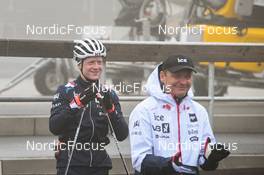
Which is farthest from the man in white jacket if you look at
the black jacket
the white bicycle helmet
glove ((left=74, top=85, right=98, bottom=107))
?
the white bicycle helmet

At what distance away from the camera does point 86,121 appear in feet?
13.1

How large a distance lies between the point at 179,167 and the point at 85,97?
31.0 inches

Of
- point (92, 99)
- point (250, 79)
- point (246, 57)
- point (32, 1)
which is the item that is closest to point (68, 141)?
point (92, 99)

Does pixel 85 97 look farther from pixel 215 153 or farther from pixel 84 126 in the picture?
pixel 215 153

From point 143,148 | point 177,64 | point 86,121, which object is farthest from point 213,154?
point 86,121

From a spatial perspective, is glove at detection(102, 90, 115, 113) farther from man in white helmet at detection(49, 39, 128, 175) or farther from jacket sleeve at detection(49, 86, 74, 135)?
jacket sleeve at detection(49, 86, 74, 135)

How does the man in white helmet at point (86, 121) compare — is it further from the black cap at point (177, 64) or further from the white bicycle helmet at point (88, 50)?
the black cap at point (177, 64)

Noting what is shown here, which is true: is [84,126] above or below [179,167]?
above

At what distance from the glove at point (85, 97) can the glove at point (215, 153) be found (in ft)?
2.65

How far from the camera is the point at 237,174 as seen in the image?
6.05 meters

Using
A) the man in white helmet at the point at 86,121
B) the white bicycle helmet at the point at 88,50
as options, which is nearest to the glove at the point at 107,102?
the man in white helmet at the point at 86,121

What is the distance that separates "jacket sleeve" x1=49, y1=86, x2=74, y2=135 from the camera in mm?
3852

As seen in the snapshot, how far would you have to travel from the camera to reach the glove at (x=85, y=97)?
3773mm

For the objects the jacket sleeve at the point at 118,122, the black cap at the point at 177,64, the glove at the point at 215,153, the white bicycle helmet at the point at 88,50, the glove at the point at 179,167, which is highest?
the white bicycle helmet at the point at 88,50
